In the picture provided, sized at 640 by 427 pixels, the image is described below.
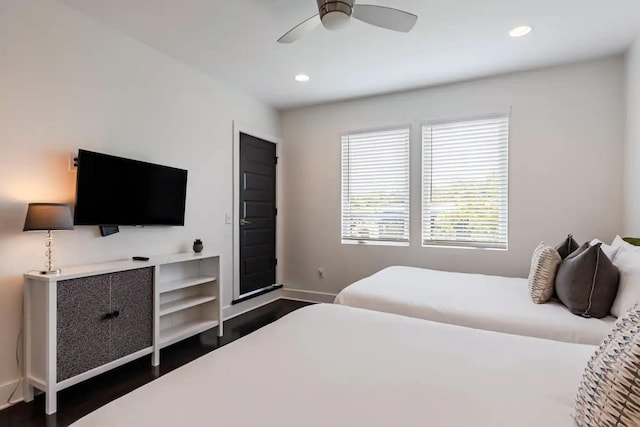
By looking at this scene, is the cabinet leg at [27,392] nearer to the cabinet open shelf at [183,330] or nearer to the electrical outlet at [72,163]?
the cabinet open shelf at [183,330]

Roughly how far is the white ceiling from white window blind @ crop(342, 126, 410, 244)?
29.2 inches

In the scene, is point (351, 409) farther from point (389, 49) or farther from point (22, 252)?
point (389, 49)

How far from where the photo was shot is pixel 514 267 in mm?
3607

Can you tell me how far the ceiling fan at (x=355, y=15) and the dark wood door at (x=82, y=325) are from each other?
2.25 meters

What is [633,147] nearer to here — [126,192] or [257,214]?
[257,214]

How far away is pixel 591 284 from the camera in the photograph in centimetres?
198

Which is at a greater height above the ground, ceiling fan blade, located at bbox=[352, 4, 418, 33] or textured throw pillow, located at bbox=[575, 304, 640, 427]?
ceiling fan blade, located at bbox=[352, 4, 418, 33]

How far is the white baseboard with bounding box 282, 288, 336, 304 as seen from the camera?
4.63m

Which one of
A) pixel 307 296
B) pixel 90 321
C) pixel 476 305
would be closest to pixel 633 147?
pixel 476 305

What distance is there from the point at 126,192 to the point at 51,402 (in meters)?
1.50

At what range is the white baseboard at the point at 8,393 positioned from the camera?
7.07ft

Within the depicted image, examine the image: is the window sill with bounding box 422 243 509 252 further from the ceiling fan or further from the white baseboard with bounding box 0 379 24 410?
the white baseboard with bounding box 0 379 24 410

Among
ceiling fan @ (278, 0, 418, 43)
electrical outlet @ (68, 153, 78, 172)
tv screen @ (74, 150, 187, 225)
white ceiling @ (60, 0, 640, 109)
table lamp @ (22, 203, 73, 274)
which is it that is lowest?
table lamp @ (22, 203, 73, 274)

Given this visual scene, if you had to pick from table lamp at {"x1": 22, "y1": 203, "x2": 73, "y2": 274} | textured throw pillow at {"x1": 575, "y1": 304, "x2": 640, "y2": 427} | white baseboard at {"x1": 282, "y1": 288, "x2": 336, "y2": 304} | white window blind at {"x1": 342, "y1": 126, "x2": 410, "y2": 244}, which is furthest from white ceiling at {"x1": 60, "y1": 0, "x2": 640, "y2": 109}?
white baseboard at {"x1": 282, "y1": 288, "x2": 336, "y2": 304}
